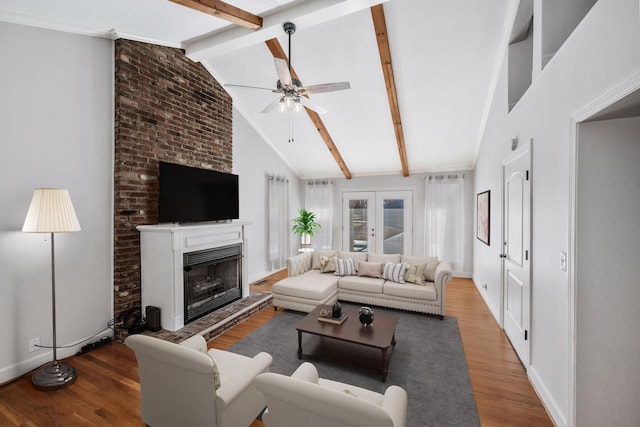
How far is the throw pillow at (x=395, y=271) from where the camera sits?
4121 mm

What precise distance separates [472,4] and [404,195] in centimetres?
417

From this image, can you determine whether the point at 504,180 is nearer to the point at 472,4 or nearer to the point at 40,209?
the point at 472,4

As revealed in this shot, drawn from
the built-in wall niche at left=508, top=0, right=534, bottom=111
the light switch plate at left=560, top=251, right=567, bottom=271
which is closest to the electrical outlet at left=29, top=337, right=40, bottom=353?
the light switch plate at left=560, top=251, right=567, bottom=271

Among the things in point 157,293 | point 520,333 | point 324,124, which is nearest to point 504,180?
point 520,333

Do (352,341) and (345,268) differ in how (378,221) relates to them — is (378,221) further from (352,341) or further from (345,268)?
(352,341)

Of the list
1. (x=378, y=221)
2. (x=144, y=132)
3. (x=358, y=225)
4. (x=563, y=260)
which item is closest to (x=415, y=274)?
(x=563, y=260)

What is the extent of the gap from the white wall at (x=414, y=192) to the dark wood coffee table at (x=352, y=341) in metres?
3.78

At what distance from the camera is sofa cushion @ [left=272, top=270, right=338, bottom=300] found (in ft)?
12.7

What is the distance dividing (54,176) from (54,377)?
179 cm

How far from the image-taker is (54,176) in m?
2.68

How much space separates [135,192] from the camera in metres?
3.26

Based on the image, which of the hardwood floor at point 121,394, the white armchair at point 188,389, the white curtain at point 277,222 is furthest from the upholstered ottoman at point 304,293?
the white armchair at point 188,389

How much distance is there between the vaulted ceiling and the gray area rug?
3187mm

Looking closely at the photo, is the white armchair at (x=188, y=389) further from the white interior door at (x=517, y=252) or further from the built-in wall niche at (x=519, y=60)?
the built-in wall niche at (x=519, y=60)
